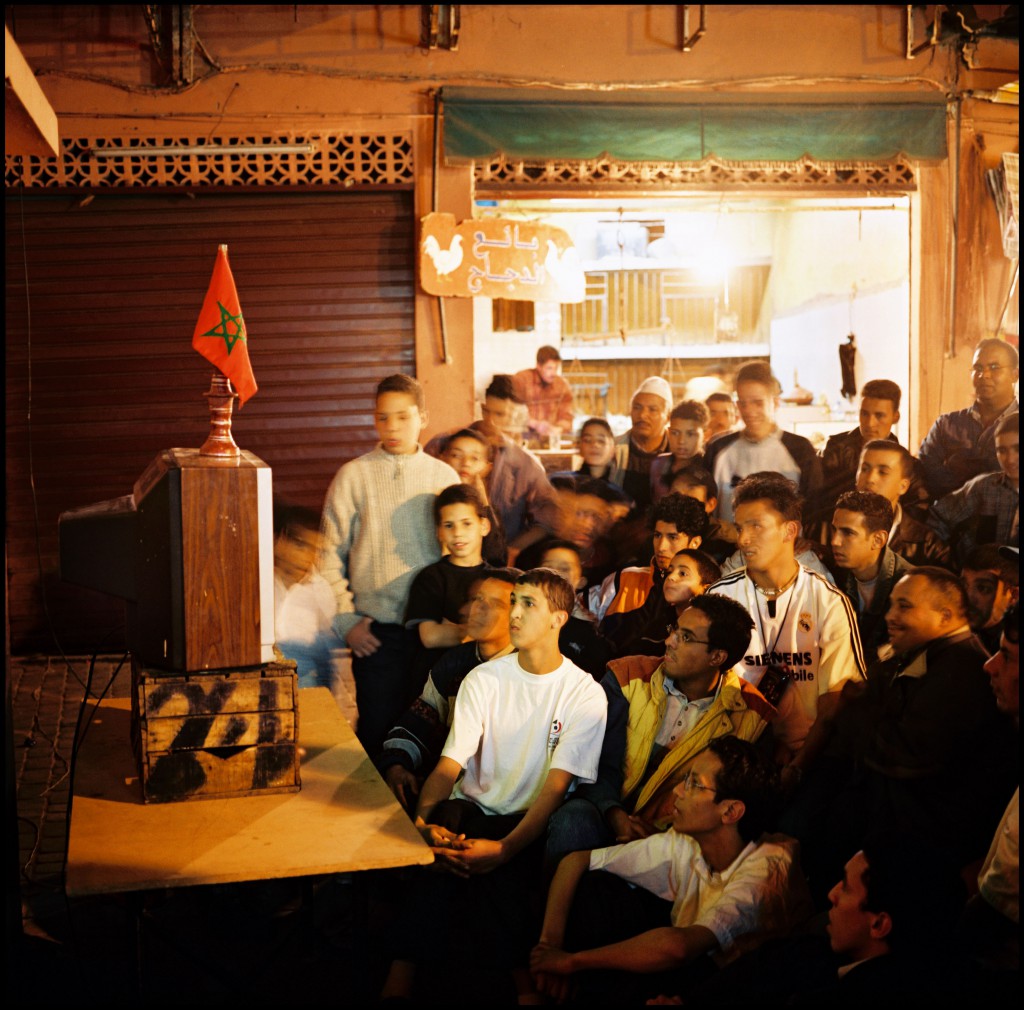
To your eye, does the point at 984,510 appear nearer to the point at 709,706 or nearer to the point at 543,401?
the point at 709,706

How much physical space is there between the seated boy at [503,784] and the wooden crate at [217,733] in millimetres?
643

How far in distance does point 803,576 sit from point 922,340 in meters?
2.88

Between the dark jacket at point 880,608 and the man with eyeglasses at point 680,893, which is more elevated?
the dark jacket at point 880,608

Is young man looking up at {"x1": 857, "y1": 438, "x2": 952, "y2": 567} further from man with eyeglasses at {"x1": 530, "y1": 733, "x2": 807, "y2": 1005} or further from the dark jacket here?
man with eyeglasses at {"x1": 530, "y1": 733, "x2": 807, "y2": 1005}

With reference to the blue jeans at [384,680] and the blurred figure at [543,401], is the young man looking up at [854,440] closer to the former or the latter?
the blue jeans at [384,680]

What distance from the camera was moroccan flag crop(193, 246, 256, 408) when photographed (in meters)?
3.74

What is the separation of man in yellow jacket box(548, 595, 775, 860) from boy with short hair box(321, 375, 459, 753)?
4.84 ft

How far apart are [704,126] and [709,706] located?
392cm

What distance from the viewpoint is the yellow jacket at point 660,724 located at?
3.99m

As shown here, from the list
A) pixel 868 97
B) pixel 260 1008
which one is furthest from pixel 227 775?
pixel 868 97

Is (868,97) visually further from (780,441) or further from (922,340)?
(780,441)

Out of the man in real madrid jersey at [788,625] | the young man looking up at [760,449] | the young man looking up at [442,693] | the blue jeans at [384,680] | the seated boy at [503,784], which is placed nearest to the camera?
the seated boy at [503,784]

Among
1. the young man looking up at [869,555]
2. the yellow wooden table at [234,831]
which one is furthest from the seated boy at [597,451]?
the yellow wooden table at [234,831]

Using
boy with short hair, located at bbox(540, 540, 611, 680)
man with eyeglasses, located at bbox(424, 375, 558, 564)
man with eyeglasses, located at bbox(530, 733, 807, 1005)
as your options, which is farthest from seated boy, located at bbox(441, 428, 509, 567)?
man with eyeglasses, located at bbox(530, 733, 807, 1005)
